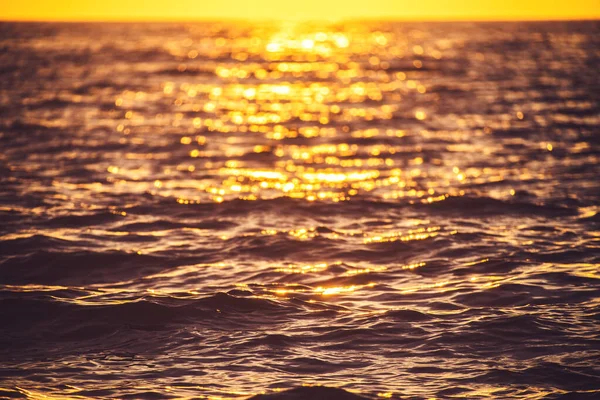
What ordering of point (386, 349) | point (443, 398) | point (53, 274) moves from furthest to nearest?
point (53, 274) → point (386, 349) → point (443, 398)

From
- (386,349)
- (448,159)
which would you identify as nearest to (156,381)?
(386,349)

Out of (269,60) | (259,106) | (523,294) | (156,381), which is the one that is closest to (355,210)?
(523,294)

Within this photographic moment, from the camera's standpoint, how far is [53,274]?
16734 millimetres

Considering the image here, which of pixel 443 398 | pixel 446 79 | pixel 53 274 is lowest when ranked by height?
pixel 443 398

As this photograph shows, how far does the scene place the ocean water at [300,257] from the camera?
11938 mm

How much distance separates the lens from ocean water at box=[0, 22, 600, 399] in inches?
470

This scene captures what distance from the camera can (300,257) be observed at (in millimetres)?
17688

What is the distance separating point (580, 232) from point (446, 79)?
48.3 metres

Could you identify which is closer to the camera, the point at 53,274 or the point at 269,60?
the point at 53,274

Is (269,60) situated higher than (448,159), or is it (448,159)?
(269,60)

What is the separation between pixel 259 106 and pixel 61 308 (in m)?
36.6

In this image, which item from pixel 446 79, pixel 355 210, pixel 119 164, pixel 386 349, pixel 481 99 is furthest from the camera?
pixel 446 79

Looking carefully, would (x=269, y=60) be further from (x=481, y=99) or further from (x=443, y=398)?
(x=443, y=398)

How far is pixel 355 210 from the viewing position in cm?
2195
